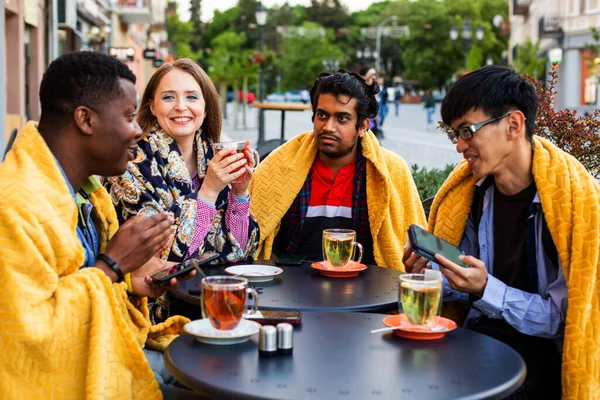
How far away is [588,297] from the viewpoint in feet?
9.74

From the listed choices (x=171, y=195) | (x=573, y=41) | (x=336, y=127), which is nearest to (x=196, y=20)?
(x=573, y=41)

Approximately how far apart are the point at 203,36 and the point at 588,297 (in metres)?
126

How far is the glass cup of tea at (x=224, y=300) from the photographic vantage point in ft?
8.16

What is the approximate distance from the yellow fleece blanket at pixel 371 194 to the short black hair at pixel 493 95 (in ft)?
4.53

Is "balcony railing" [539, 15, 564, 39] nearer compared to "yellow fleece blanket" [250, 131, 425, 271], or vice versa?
"yellow fleece blanket" [250, 131, 425, 271]

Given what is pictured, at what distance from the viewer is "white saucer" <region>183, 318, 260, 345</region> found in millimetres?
2520

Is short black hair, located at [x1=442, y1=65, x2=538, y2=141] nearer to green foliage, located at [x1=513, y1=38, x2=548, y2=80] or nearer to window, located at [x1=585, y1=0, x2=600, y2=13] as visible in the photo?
green foliage, located at [x1=513, y1=38, x2=548, y2=80]

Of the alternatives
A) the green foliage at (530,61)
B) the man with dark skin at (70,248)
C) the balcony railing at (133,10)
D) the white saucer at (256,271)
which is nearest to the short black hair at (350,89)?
the white saucer at (256,271)

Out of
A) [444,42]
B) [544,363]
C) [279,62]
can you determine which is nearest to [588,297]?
[544,363]

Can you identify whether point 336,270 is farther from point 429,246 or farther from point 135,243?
point 135,243

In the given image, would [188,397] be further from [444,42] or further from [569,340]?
[444,42]

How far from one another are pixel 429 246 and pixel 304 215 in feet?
6.27

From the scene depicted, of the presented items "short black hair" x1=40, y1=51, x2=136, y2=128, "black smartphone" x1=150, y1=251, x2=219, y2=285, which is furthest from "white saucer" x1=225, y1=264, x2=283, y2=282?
"short black hair" x1=40, y1=51, x2=136, y2=128

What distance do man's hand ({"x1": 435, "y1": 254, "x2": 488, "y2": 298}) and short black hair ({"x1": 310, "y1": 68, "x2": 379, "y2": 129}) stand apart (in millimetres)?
1923
